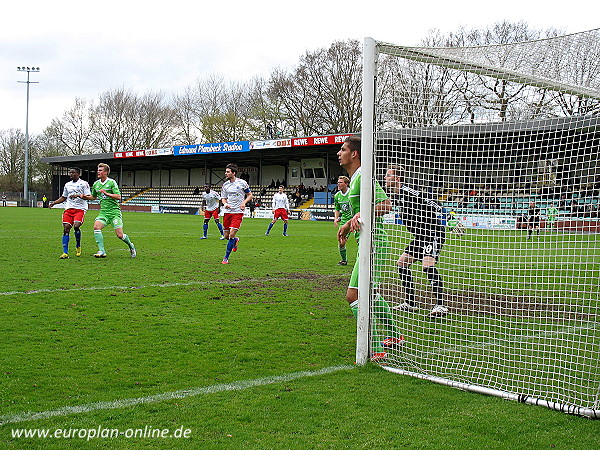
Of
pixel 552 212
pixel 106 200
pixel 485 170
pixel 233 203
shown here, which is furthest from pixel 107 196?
pixel 552 212

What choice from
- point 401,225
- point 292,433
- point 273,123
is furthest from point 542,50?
point 273,123

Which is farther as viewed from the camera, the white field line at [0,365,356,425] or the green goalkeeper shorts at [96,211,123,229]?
the green goalkeeper shorts at [96,211,123,229]

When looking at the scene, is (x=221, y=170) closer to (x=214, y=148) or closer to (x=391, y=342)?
(x=214, y=148)

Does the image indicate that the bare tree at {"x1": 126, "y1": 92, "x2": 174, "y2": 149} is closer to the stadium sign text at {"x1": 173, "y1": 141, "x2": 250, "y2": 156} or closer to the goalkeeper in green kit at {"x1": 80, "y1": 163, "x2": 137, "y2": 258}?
the stadium sign text at {"x1": 173, "y1": 141, "x2": 250, "y2": 156}

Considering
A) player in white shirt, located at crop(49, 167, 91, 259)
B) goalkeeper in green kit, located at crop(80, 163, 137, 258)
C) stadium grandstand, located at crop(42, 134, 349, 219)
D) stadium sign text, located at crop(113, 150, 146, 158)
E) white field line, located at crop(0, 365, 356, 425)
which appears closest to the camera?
white field line, located at crop(0, 365, 356, 425)

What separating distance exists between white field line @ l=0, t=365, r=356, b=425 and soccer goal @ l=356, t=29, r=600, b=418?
635mm

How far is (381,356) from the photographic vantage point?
195 inches

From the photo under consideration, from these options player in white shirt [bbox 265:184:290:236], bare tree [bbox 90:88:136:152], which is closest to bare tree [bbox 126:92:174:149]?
bare tree [bbox 90:88:136:152]

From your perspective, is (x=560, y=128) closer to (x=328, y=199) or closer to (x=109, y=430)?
(x=109, y=430)

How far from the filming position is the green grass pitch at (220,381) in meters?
3.41

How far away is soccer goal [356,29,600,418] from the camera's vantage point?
15.0 ft

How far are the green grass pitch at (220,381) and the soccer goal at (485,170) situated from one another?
1.48 ft

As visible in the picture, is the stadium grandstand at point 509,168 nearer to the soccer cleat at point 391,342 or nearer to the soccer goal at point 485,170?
the soccer goal at point 485,170

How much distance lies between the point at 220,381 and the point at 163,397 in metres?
0.51
